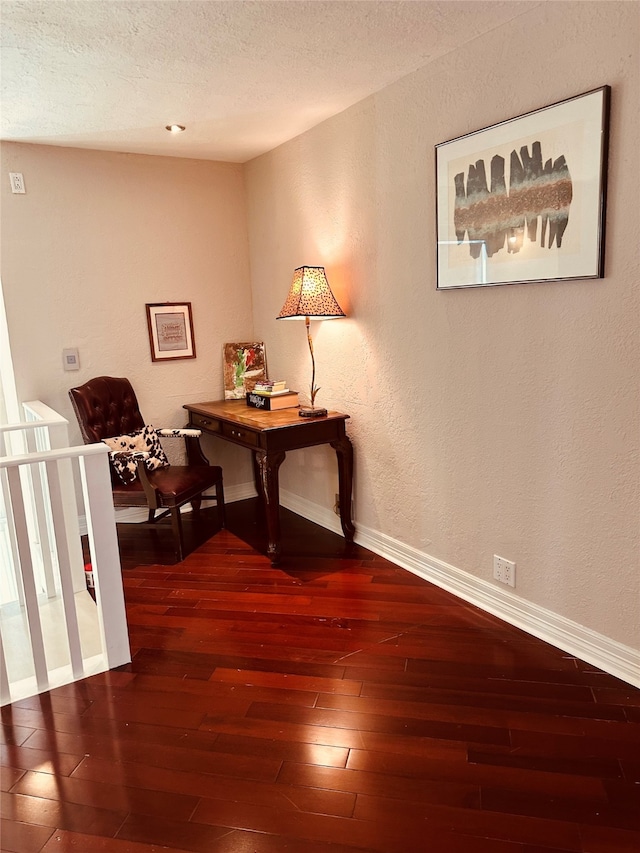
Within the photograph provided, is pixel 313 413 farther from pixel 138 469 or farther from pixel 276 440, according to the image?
pixel 138 469

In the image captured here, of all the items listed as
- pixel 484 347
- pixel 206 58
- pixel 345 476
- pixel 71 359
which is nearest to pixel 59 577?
pixel 345 476

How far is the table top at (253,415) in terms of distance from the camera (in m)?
3.18

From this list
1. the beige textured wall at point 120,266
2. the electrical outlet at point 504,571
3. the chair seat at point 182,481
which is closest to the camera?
the electrical outlet at point 504,571

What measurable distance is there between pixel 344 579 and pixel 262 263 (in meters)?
2.22

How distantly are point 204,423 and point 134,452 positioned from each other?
53 centimetres

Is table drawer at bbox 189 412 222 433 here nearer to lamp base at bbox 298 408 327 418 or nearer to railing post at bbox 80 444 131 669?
lamp base at bbox 298 408 327 418

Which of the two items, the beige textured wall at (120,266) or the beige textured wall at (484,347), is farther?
the beige textured wall at (120,266)

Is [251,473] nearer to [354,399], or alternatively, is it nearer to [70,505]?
[354,399]

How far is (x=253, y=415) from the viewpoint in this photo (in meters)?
3.46

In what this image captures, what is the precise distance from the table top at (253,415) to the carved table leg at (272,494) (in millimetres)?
162

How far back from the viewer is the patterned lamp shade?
10.5 ft

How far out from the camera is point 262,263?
408 cm

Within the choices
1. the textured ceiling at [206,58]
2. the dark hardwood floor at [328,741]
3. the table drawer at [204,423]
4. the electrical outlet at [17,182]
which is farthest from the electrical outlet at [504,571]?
the electrical outlet at [17,182]

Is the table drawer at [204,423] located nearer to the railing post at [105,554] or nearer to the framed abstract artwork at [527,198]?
the railing post at [105,554]
